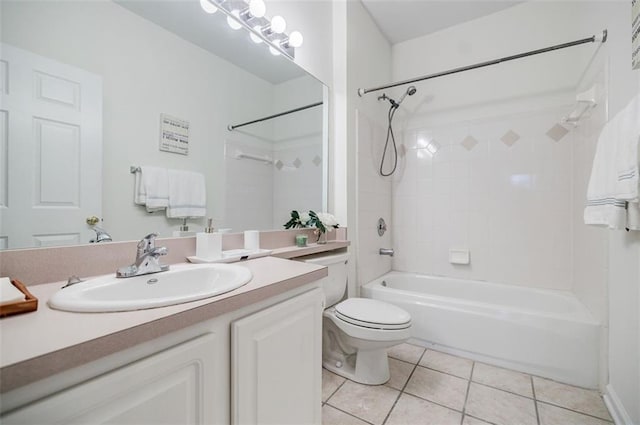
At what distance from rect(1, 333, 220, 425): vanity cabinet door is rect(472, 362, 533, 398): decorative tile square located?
5.10 feet

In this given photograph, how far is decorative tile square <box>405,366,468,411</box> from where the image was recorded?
140cm

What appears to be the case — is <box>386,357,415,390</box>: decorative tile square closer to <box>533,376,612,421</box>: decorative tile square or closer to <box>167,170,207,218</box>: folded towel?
<box>533,376,612,421</box>: decorative tile square

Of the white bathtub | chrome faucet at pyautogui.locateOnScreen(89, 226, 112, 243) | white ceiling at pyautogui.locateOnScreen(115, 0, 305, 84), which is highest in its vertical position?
white ceiling at pyautogui.locateOnScreen(115, 0, 305, 84)

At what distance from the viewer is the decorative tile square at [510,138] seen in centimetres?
220

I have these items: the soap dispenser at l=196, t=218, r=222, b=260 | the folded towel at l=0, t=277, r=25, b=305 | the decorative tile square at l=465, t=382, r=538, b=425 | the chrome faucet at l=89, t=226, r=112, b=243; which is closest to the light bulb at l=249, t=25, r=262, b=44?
the soap dispenser at l=196, t=218, r=222, b=260

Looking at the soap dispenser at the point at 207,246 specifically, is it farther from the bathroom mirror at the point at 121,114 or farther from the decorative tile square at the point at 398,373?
the decorative tile square at the point at 398,373

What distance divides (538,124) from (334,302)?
2.09 metres

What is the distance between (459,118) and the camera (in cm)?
243

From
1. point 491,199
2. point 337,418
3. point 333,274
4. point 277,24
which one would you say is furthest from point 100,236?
point 491,199

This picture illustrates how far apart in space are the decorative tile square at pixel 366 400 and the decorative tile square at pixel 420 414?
41 mm

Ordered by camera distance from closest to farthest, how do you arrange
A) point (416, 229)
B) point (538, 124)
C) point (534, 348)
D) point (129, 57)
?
point (129, 57)
point (534, 348)
point (538, 124)
point (416, 229)

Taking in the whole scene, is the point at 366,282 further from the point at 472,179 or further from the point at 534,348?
the point at 472,179

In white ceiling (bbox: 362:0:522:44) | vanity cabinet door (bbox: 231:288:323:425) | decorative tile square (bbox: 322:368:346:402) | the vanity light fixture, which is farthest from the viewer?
white ceiling (bbox: 362:0:522:44)

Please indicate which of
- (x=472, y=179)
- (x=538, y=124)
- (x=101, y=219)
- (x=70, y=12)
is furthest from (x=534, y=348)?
(x=70, y=12)
